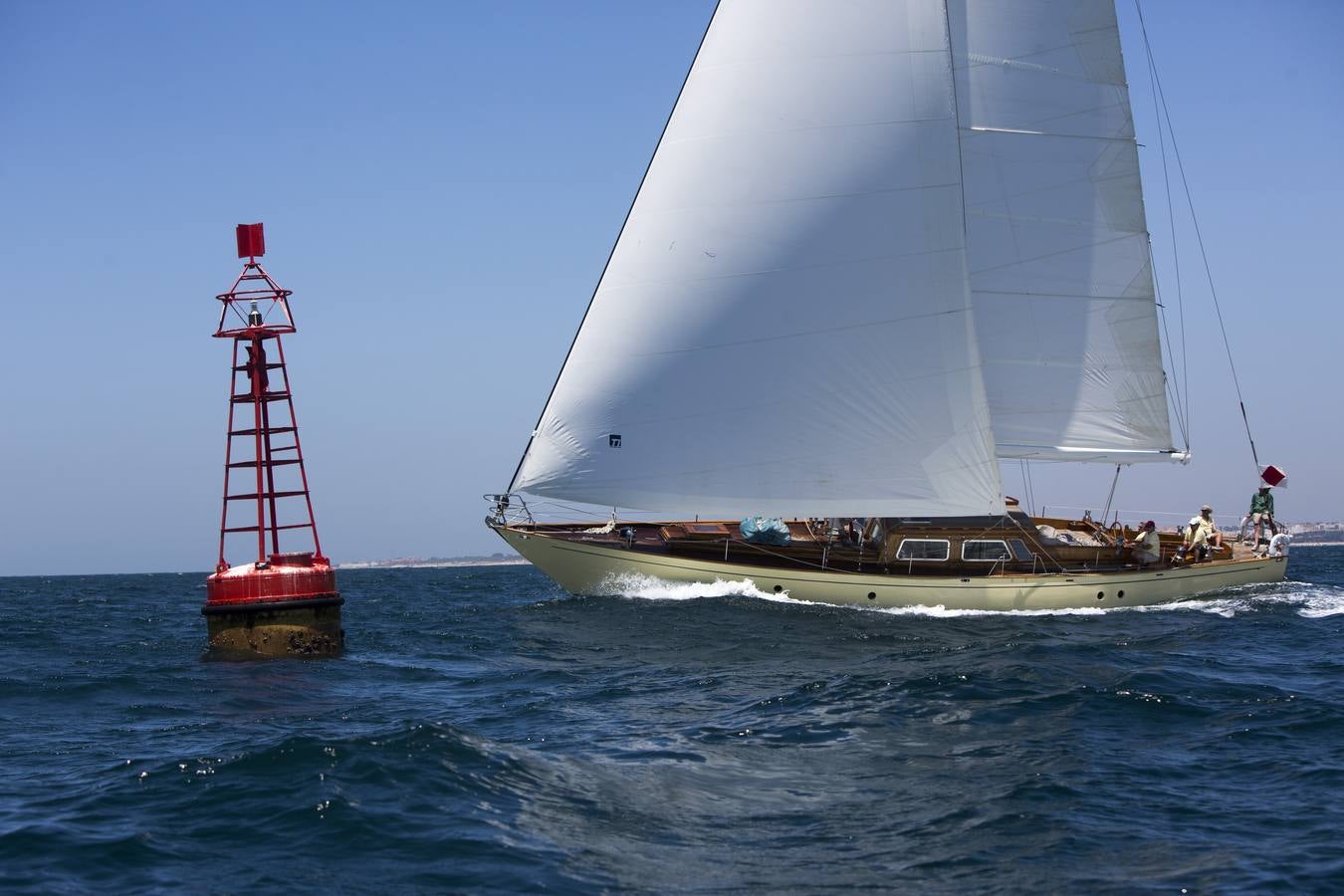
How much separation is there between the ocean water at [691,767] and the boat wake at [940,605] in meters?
4.55

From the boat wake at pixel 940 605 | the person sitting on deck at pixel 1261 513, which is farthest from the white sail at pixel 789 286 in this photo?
the person sitting on deck at pixel 1261 513

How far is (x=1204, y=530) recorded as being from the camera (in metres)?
31.9

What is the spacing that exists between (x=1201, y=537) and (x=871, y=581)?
987cm

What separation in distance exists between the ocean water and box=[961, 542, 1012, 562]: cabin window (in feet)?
19.5

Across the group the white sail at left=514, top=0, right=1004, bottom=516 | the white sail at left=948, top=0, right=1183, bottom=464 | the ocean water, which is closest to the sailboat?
the white sail at left=514, top=0, right=1004, bottom=516

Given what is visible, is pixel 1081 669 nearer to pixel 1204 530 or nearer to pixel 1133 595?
pixel 1133 595

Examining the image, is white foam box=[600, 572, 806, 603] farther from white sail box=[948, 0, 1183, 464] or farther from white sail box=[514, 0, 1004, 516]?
white sail box=[948, 0, 1183, 464]

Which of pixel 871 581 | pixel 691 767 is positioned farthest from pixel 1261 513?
pixel 691 767

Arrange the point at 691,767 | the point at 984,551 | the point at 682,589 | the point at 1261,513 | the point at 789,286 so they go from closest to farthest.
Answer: the point at 691,767 < the point at 789,286 < the point at 682,589 < the point at 984,551 < the point at 1261,513

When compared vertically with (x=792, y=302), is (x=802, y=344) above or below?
below

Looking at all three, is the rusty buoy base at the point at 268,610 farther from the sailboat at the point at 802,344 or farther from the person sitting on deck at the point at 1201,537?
the person sitting on deck at the point at 1201,537

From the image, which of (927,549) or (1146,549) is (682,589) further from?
(1146,549)

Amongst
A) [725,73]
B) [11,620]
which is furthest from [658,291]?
[11,620]

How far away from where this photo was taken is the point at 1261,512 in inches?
1326
